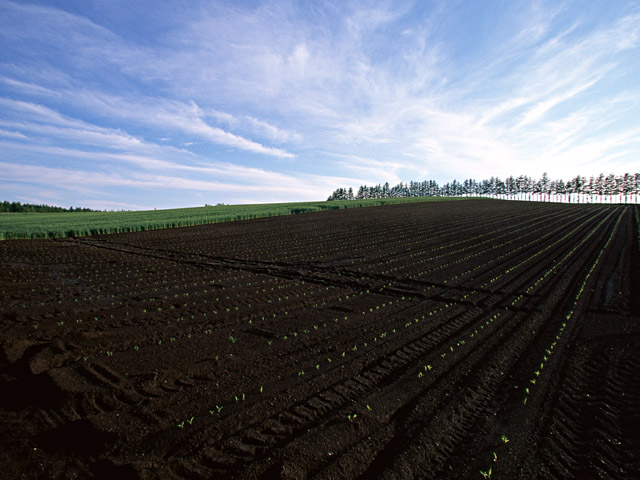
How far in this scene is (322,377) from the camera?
16.1ft

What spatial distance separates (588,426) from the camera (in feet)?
12.8

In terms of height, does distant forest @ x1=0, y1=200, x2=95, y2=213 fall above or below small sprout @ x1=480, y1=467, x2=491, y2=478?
above

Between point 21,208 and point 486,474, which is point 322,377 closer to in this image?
point 486,474

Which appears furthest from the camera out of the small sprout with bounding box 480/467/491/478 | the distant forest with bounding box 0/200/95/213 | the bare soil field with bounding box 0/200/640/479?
the distant forest with bounding box 0/200/95/213

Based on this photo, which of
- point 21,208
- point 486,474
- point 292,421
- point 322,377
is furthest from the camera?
point 21,208

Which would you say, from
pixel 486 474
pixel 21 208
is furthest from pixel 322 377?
pixel 21 208

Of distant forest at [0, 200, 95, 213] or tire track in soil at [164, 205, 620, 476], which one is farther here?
distant forest at [0, 200, 95, 213]

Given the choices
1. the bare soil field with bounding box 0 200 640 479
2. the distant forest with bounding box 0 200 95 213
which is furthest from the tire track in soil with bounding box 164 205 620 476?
the distant forest with bounding box 0 200 95 213

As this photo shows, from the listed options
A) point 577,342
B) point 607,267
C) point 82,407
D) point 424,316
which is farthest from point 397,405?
point 607,267

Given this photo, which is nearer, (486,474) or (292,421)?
(486,474)

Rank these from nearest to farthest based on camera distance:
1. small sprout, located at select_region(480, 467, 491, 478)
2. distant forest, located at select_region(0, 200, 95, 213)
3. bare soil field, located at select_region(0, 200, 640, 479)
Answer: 1. small sprout, located at select_region(480, 467, 491, 478)
2. bare soil field, located at select_region(0, 200, 640, 479)
3. distant forest, located at select_region(0, 200, 95, 213)

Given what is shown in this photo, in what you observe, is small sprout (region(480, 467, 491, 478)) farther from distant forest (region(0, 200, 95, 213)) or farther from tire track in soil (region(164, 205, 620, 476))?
distant forest (region(0, 200, 95, 213))

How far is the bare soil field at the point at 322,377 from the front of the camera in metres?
3.37

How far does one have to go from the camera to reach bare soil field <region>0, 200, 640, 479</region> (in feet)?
11.0
